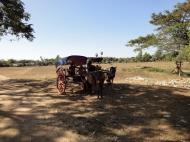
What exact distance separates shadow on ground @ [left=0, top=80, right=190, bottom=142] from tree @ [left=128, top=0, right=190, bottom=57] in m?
12.0

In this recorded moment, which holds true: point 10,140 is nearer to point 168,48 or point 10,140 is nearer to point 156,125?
point 156,125

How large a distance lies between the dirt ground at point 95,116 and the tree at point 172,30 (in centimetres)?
1183

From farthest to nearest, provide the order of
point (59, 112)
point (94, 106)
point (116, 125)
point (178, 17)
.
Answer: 1. point (178, 17)
2. point (94, 106)
3. point (59, 112)
4. point (116, 125)

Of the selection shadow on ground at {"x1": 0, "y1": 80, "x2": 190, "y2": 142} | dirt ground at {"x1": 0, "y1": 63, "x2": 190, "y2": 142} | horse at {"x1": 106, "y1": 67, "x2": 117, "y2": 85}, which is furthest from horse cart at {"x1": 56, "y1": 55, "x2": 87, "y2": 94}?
horse at {"x1": 106, "y1": 67, "x2": 117, "y2": 85}

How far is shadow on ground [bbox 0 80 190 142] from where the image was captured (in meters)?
9.91

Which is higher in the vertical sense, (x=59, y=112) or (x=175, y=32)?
(x=175, y=32)

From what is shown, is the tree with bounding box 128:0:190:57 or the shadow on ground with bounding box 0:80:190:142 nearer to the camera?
the shadow on ground with bounding box 0:80:190:142

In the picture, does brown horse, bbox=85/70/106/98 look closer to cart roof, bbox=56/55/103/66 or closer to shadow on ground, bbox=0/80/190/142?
shadow on ground, bbox=0/80/190/142

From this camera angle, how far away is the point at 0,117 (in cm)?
1130

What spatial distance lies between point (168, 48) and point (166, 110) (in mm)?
16830

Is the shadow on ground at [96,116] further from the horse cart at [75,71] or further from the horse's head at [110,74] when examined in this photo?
the horse's head at [110,74]

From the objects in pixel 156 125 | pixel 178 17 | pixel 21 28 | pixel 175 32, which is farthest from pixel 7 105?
pixel 178 17

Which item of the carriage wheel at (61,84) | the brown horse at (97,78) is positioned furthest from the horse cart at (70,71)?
the brown horse at (97,78)

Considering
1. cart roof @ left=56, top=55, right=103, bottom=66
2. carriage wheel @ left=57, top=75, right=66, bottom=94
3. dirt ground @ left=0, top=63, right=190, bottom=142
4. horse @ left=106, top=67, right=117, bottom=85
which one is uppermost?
cart roof @ left=56, top=55, right=103, bottom=66
